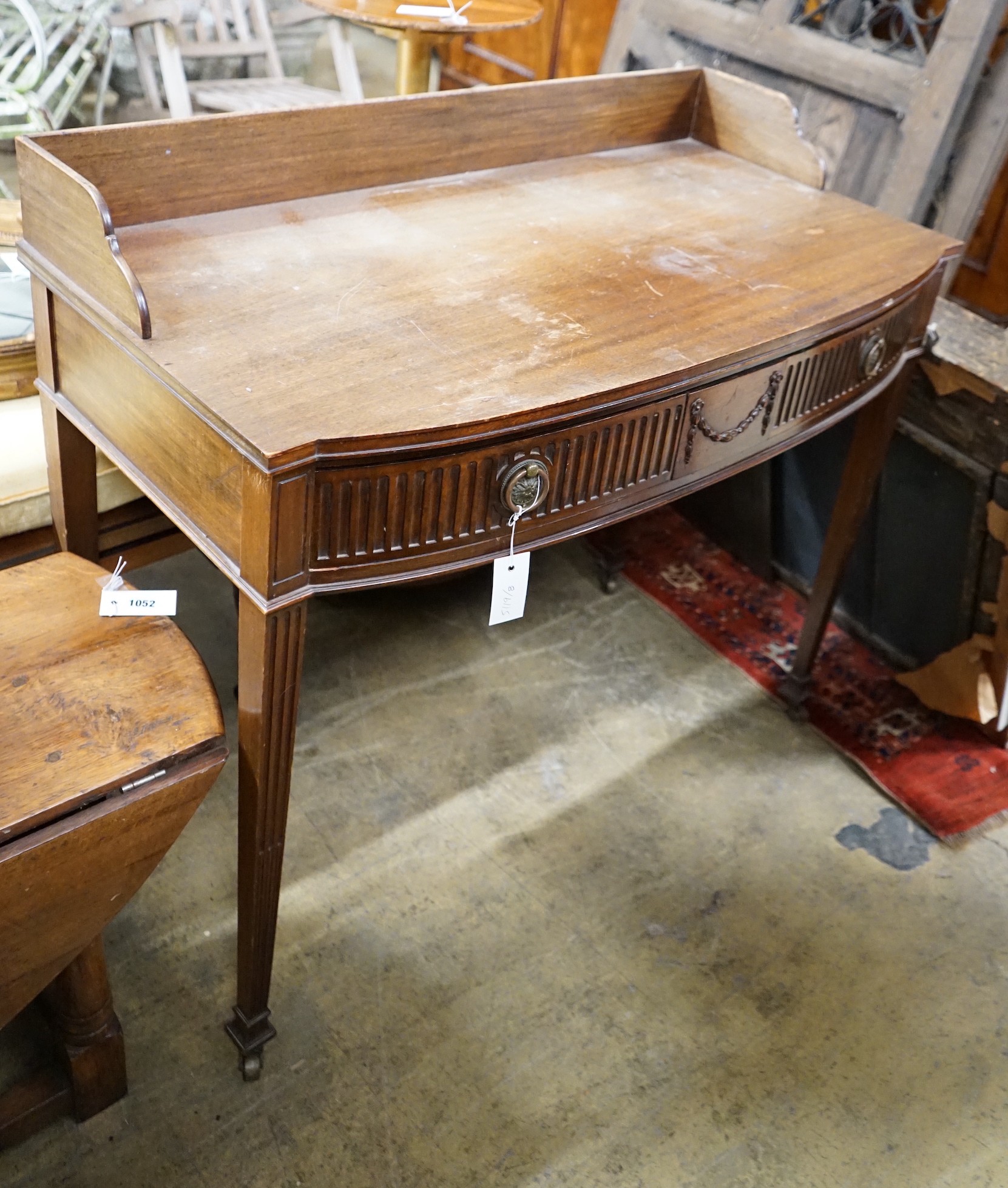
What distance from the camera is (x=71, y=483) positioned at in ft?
5.40

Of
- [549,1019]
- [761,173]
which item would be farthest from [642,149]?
[549,1019]

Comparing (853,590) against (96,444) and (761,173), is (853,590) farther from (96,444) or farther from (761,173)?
(96,444)

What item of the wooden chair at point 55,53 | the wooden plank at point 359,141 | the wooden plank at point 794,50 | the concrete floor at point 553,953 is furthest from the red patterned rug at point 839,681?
the wooden chair at point 55,53

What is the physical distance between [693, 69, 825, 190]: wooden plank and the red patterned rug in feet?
2.88

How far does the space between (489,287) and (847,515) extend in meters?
0.97

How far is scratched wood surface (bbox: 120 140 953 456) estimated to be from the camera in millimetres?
1250

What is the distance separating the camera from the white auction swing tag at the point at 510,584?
54.6 inches

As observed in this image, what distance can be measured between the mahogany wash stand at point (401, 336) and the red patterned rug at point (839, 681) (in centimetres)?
83

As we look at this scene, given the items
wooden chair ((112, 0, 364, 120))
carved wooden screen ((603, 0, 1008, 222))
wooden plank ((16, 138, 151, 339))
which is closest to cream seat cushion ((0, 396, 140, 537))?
wooden plank ((16, 138, 151, 339))

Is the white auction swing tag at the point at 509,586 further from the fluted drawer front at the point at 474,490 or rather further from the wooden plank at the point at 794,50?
the wooden plank at the point at 794,50

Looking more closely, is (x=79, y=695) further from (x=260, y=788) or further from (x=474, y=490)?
(x=474, y=490)

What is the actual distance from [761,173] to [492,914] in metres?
1.35

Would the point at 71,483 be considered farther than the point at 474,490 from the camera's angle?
Yes

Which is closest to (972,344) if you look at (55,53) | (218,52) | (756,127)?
(756,127)
